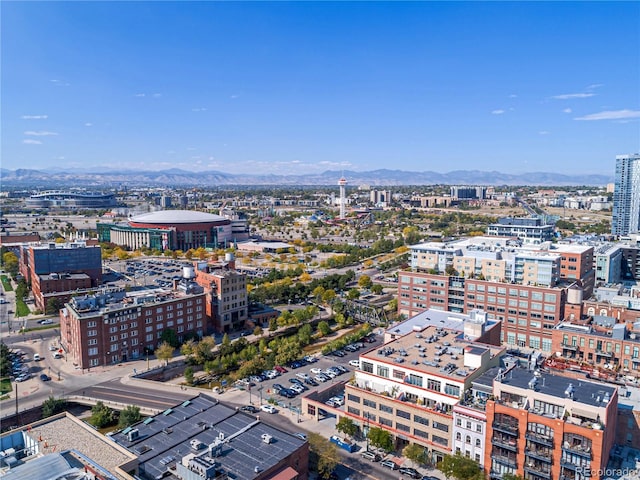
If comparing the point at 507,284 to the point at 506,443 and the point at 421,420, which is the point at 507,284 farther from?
the point at 506,443

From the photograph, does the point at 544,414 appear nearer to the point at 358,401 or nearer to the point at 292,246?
the point at 358,401

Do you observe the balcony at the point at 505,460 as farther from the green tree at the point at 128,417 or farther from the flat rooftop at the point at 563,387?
the green tree at the point at 128,417

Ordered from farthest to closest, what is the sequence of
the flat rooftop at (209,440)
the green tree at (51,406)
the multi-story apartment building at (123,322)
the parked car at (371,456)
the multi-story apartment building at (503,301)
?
the multi-story apartment building at (503,301) → the multi-story apartment building at (123,322) → the green tree at (51,406) → the parked car at (371,456) → the flat rooftop at (209,440)

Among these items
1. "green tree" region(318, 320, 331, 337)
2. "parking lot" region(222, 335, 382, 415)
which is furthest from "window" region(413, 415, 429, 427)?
"green tree" region(318, 320, 331, 337)

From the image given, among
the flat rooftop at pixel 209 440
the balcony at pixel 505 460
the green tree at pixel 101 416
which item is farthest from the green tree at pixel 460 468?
the green tree at pixel 101 416

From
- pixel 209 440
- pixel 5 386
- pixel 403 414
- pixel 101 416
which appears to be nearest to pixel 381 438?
pixel 403 414

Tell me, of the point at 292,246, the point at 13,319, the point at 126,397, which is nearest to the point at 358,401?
the point at 126,397


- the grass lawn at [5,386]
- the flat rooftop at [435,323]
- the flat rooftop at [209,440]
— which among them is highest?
the flat rooftop at [435,323]
